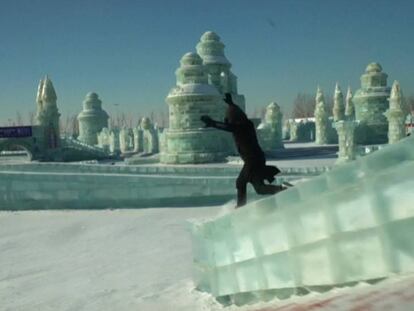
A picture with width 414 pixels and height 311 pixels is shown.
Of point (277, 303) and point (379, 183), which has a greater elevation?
point (379, 183)

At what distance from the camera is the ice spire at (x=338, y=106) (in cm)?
3803

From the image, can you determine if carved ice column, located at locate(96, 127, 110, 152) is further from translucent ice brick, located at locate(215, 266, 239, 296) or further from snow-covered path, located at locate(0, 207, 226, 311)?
translucent ice brick, located at locate(215, 266, 239, 296)

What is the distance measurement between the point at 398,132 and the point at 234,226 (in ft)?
75.5

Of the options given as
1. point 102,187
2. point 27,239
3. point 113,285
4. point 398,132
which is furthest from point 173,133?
point 113,285

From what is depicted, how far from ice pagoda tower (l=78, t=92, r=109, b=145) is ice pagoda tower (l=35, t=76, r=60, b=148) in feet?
39.0

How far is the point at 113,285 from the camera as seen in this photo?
613 cm

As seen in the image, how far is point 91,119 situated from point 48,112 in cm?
1380

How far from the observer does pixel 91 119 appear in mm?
47031

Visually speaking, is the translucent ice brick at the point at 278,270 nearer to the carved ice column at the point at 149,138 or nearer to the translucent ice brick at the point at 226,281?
the translucent ice brick at the point at 226,281

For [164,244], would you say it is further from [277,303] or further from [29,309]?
[277,303]

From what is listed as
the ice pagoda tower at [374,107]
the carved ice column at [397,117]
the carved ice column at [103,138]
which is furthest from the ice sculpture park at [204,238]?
the carved ice column at [103,138]

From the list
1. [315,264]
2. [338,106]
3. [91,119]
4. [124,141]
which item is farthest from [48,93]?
[315,264]

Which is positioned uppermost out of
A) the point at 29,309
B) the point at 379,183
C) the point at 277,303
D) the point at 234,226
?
the point at 379,183

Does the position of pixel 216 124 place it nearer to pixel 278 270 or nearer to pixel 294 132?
pixel 278 270
